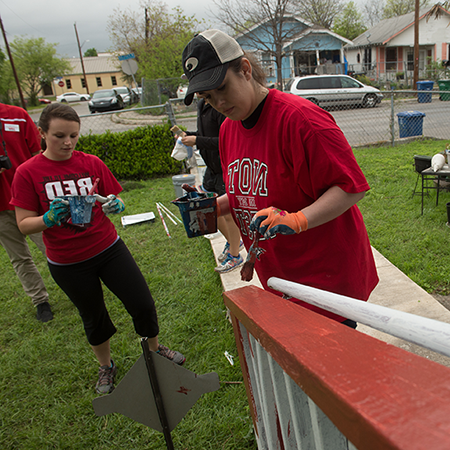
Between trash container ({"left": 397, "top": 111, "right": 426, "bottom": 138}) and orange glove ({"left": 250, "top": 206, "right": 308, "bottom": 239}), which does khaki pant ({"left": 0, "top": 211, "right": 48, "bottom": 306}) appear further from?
trash container ({"left": 397, "top": 111, "right": 426, "bottom": 138})

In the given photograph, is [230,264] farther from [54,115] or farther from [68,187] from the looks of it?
[54,115]

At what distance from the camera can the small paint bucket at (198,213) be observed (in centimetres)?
179

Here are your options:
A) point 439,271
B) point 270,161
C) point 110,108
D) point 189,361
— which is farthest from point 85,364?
point 110,108

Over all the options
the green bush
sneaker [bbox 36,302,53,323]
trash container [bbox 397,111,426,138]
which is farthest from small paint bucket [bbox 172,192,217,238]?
trash container [bbox 397,111,426,138]

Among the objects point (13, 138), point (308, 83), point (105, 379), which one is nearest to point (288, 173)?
point (105, 379)

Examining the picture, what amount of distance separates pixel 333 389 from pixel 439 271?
3.55 meters

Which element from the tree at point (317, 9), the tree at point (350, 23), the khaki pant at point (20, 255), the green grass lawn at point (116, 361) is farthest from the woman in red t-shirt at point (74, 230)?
the tree at point (350, 23)

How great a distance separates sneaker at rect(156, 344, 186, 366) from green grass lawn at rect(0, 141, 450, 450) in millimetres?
83

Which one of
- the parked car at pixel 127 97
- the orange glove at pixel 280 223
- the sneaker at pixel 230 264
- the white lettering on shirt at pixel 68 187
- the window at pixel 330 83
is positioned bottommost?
the sneaker at pixel 230 264

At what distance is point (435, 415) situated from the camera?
384 mm

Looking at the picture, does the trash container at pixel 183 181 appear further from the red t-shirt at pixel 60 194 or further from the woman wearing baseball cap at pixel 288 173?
the woman wearing baseball cap at pixel 288 173

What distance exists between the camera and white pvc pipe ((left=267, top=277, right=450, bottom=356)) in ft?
1.81

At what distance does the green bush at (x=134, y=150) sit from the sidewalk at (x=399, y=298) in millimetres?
5824

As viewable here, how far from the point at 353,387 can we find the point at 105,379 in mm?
2574
